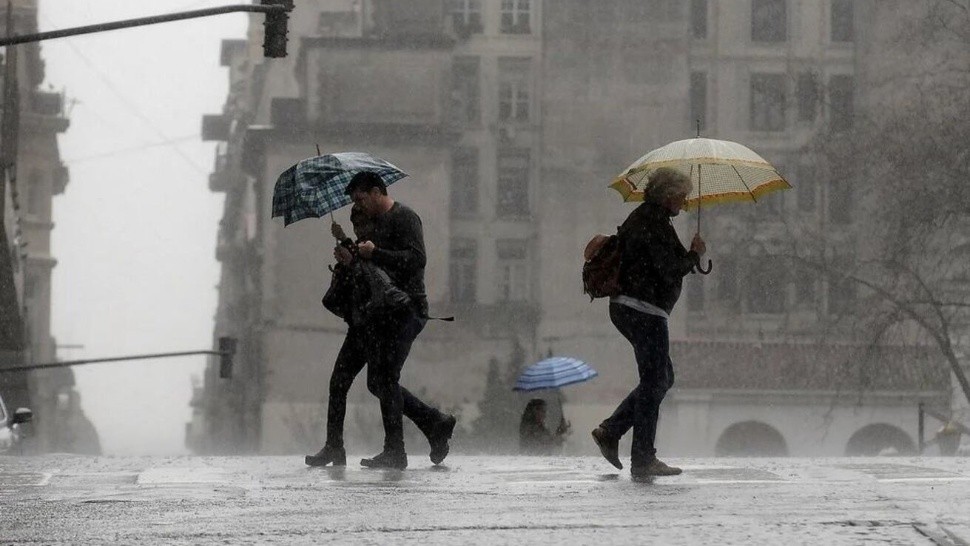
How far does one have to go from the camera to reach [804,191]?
7394 cm

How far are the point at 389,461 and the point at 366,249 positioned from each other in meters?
1.45

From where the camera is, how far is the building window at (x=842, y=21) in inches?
2894

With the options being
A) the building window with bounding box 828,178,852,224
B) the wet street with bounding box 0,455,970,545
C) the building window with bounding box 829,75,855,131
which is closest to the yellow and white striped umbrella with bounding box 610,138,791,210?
the wet street with bounding box 0,455,970,545

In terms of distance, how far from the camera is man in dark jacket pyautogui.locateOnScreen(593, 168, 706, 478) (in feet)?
34.8

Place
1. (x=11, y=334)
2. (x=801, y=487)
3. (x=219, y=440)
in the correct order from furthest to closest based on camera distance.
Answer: (x=219, y=440) < (x=11, y=334) < (x=801, y=487)

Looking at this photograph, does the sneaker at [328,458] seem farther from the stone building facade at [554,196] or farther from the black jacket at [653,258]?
the stone building facade at [554,196]

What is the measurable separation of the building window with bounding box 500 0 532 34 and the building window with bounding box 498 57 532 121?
3.48 ft

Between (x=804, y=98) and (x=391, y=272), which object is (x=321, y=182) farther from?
(x=804, y=98)

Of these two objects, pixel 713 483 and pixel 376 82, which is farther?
pixel 376 82

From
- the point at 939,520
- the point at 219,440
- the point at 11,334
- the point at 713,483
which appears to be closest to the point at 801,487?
the point at 713,483

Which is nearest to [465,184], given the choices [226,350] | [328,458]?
[226,350]

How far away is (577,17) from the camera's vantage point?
6806 centimetres

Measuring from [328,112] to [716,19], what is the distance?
1630 cm

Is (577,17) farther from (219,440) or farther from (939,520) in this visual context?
(939,520)
